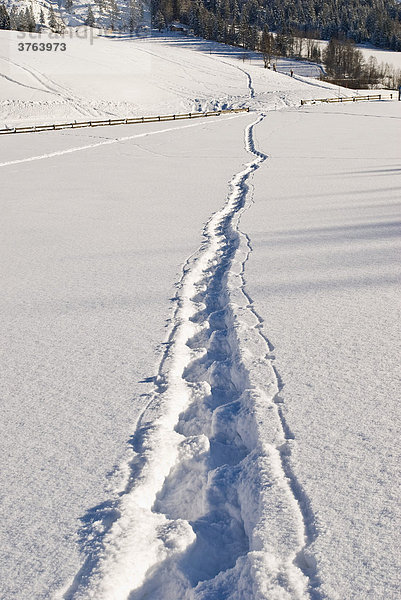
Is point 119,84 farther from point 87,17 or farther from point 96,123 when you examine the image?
point 87,17

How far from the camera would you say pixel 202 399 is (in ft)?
10.6

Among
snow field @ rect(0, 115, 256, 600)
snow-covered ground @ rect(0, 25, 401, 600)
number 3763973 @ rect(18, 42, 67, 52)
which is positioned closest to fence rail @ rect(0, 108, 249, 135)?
snow field @ rect(0, 115, 256, 600)

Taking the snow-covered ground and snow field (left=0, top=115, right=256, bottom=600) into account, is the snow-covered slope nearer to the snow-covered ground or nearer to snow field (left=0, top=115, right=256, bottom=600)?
snow field (left=0, top=115, right=256, bottom=600)

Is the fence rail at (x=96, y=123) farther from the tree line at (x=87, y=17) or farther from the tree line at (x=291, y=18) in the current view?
the tree line at (x=87, y=17)

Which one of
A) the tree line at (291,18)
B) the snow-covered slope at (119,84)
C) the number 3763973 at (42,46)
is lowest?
the snow-covered slope at (119,84)

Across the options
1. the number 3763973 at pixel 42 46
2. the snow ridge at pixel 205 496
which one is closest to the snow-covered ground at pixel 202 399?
the snow ridge at pixel 205 496

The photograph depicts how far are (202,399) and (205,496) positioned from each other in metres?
0.84

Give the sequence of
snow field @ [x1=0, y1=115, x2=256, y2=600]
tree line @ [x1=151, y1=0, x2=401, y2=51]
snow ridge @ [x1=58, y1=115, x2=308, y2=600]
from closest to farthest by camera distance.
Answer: snow ridge @ [x1=58, y1=115, x2=308, y2=600] < snow field @ [x1=0, y1=115, x2=256, y2=600] < tree line @ [x1=151, y1=0, x2=401, y2=51]

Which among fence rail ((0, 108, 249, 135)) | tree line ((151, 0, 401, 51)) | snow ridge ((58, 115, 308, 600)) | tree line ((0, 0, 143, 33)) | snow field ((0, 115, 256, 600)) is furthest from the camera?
tree line ((151, 0, 401, 51))

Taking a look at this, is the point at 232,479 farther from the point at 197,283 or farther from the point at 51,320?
the point at 197,283

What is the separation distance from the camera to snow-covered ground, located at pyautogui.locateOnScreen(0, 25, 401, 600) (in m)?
2.04

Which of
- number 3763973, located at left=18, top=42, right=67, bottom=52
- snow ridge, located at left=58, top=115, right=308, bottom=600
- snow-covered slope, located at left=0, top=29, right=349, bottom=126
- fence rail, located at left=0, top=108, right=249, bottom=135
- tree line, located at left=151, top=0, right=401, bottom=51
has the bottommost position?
snow ridge, located at left=58, top=115, right=308, bottom=600

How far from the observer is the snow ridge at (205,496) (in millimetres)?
1970

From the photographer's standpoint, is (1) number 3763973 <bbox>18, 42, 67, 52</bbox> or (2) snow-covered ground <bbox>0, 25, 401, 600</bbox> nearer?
(2) snow-covered ground <bbox>0, 25, 401, 600</bbox>
